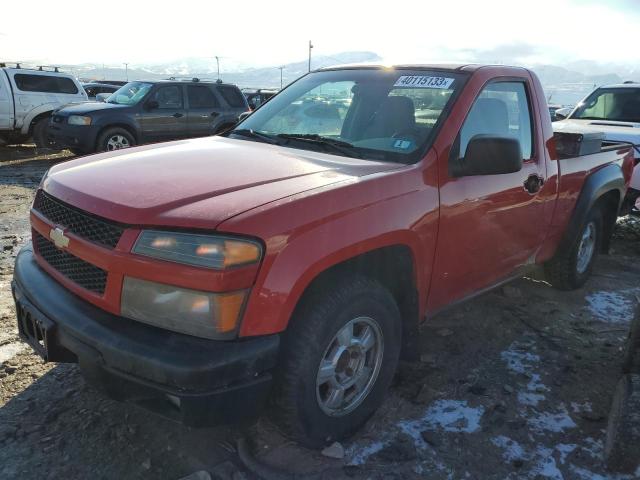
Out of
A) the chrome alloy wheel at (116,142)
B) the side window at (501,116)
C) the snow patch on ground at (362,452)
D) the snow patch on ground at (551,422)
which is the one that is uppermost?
A: the side window at (501,116)

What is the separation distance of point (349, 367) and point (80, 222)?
54.7 inches

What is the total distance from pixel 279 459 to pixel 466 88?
2206 millimetres

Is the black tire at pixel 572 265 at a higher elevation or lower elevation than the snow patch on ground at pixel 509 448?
higher

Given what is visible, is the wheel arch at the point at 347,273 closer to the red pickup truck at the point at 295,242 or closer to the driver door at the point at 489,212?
the red pickup truck at the point at 295,242

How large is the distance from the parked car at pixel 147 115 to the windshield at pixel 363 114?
26.2 feet

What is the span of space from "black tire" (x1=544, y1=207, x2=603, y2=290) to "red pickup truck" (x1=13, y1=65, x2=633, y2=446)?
Answer: 2.70ft

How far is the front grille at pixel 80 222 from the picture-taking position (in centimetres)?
217

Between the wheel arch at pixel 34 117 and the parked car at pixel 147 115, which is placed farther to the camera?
the wheel arch at pixel 34 117

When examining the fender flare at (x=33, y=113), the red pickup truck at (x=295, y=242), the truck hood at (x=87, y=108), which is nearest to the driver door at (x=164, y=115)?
the truck hood at (x=87, y=108)

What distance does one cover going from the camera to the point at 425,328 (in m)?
4.02

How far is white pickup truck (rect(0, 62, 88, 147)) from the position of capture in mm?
12352

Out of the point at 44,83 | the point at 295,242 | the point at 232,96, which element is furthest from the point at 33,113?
the point at 295,242

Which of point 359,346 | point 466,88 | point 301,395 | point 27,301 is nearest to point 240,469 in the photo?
point 301,395

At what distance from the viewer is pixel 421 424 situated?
2848 millimetres
